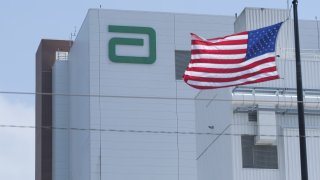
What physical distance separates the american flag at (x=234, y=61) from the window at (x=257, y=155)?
15.8 meters

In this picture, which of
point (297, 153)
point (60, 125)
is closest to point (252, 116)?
point (297, 153)

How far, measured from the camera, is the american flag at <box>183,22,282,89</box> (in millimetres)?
37719

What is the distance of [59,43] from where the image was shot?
115000 mm

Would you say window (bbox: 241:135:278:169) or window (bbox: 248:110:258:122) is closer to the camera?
window (bbox: 241:135:278:169)

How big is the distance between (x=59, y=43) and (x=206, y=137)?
188 feet

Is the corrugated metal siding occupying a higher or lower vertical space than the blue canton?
lower

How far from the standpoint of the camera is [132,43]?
321 ft

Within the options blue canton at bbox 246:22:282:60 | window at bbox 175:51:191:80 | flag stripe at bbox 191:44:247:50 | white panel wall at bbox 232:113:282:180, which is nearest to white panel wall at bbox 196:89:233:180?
white panel wall at bbox 232:113:282:180

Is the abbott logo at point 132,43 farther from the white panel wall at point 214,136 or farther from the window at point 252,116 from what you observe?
the window at point 252,116

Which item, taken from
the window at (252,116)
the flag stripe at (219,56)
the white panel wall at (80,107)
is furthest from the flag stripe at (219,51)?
the white panel wall at (80,107)

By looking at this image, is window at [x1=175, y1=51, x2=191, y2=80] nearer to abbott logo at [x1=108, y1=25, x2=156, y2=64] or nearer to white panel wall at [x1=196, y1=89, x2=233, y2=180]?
abbott logo at [x1=108, y1=25, x2=156, y2=64]

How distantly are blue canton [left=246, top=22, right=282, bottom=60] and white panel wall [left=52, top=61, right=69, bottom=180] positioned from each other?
69932 millimetres

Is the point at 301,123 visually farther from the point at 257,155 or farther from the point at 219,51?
the point at 257,155

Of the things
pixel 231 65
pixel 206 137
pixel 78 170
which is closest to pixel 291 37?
pixel 206 137
